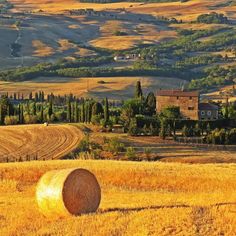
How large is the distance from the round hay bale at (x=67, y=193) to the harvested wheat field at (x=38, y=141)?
30.0 m

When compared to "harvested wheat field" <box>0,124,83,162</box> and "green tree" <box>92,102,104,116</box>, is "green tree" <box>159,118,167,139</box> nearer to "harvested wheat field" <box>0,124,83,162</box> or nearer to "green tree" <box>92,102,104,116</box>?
"harvested wheat field" <box>0,124,83,162</box>

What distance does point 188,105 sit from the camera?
3059 inches

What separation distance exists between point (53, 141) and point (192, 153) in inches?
463

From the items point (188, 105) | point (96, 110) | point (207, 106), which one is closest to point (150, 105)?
point (188, 105)

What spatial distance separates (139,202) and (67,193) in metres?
3.27

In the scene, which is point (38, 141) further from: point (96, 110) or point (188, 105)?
point (188, 105)

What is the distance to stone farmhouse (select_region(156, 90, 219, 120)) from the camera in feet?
249

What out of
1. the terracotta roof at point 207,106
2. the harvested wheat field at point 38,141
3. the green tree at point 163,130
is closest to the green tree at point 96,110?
the harvested wheat field at point 38,141

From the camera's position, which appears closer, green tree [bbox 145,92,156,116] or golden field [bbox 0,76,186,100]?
green tree [bbox 145,92,156,116]

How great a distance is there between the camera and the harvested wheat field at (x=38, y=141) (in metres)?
55.3

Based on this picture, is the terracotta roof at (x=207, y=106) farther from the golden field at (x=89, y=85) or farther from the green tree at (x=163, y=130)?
the golden field at (x=89, y=85)

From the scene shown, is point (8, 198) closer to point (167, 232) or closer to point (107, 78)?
point (167, 232)

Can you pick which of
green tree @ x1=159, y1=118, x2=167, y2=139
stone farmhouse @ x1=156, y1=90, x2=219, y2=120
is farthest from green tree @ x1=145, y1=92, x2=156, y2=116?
green tree @ x1=159, y1=118, x2=167, y2=139

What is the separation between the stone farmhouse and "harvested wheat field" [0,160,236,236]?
41295mm
